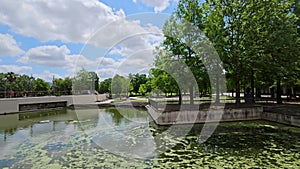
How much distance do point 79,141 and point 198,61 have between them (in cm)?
892

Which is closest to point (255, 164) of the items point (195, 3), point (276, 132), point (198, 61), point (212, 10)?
point (276, 132)

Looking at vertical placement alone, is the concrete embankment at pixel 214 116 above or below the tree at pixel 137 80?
below

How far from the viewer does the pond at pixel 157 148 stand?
6332 millimetres

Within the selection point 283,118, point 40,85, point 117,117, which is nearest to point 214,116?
point 283,118

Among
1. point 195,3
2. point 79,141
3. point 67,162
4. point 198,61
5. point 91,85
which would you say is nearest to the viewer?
point 67,162

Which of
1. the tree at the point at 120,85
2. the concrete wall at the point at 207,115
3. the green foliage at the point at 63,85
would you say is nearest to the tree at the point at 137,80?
the tree at the point at 120,85

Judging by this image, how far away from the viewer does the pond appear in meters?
6.33

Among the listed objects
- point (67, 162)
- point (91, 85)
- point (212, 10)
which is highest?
point (212, 10)

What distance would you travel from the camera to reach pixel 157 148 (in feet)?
26.0

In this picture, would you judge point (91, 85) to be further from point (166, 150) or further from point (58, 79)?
point (166, 150)

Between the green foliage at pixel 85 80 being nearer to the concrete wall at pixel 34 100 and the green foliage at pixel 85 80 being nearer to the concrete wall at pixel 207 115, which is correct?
the concrete wall at pixel 34 100

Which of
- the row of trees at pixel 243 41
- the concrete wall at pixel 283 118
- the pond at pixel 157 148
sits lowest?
the pond at pixel 157 148

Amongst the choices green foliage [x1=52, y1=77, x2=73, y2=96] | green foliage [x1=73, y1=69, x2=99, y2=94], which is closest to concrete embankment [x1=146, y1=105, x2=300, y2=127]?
green foliage [x1=73, y1=69, x2=99, y2=94]

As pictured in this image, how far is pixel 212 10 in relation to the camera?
1476 cm
